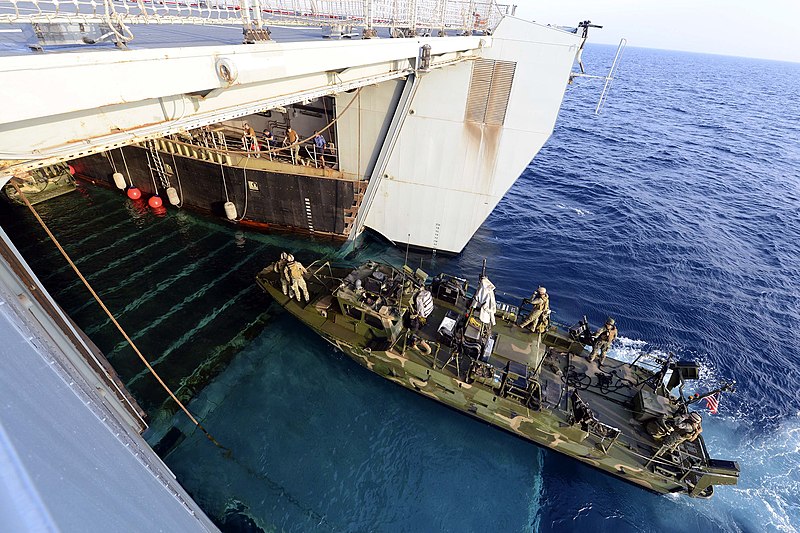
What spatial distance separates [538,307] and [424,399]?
4.65m

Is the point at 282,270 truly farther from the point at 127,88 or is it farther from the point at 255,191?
the point at 127,88

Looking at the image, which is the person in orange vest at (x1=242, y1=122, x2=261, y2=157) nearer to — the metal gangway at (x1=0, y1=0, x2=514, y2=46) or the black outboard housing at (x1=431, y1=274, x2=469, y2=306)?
the metal gangway at (x1=0, y1=0, x2=514, y2=46)

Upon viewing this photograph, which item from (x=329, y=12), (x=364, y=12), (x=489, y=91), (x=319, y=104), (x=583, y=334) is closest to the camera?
(x=364, y=12)

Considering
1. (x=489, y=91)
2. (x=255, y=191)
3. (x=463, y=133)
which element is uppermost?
(x=489, y=91)

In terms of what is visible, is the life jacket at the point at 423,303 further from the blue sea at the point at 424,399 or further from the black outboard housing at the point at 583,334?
the black outboard housing at the point at 583,334

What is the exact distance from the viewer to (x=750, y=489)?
407 inches

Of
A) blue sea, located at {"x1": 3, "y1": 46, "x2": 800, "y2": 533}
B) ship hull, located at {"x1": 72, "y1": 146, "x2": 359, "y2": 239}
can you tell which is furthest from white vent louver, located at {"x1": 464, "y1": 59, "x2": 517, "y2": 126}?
blue sea, located at {"x1": 3, "y1": 46, "x2": 800, "y2": 533}

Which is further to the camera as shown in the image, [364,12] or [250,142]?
[250,142]

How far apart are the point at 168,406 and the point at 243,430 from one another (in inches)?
95.9

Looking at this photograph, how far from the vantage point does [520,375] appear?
10.3m

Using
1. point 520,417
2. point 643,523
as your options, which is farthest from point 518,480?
point 643,523

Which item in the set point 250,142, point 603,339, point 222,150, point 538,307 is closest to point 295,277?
point 538,307

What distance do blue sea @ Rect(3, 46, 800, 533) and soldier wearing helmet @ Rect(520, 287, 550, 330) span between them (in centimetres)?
354

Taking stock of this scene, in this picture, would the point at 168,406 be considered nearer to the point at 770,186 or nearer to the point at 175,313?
the point at 175,313
